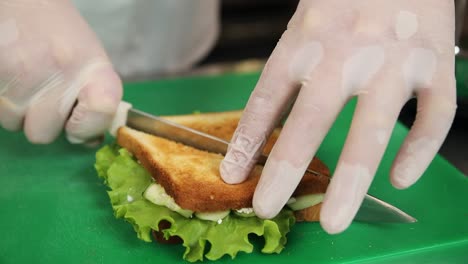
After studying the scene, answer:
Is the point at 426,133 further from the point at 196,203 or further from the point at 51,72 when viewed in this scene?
the point at 51,72

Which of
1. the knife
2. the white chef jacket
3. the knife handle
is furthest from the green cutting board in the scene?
the white chef jacket

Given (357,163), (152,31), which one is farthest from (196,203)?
(152,31)

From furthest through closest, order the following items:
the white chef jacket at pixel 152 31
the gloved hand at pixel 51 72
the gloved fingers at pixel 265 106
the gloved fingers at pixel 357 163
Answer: the white chef jacket at pixel 152 31, the gloved hand at pixel 51 72, the gloved fingers at pixel 265 106, the gloved fingers at pixel 357 163

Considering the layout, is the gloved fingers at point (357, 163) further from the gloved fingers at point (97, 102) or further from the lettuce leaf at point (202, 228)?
the gloved fingers at point (97, 102)

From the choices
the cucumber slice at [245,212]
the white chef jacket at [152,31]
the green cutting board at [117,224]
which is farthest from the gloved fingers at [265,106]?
the white chef jacket at [152,31]

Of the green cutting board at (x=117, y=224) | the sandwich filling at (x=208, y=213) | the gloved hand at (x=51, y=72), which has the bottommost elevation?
the green cutting board at (x=117, y=224)

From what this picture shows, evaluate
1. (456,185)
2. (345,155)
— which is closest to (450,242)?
(456,185)

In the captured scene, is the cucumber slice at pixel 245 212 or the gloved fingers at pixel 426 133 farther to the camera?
the cucumber slice at pixel 245 212
